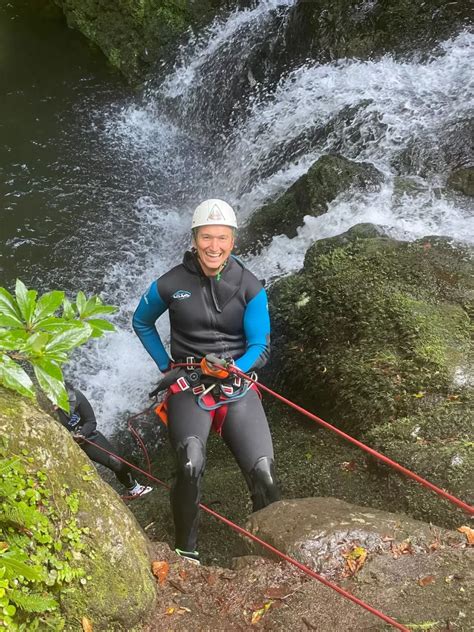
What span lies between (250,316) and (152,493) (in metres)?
2.33

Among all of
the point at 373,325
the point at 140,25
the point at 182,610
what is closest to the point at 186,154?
the point at 140,25

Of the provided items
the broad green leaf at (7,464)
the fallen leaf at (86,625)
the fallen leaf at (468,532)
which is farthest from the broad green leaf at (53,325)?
the fallen leaf at (468,532)

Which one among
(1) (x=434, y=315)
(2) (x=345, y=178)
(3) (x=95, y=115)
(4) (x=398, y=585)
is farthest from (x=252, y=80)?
(4) (x=398, y=585)

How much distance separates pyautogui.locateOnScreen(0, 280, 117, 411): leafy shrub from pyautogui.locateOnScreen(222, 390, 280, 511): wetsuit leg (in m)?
2.19

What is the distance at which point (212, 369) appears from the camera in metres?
3.95

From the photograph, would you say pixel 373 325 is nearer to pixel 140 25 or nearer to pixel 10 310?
pixel 10 310

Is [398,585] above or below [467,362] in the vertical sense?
above

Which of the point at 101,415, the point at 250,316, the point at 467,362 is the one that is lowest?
the point at 101,415

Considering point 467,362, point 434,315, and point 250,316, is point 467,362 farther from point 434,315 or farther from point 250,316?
point 250,316

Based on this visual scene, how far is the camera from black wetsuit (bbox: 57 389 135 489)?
5.04 meters

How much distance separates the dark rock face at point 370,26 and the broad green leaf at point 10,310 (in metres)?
9.03

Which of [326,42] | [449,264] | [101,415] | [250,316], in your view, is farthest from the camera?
[326,42]

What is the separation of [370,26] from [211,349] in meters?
7.90

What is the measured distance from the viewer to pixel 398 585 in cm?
313
